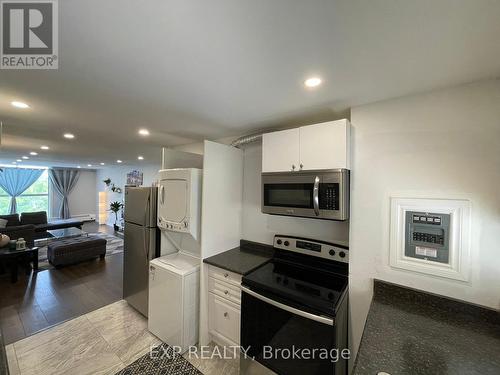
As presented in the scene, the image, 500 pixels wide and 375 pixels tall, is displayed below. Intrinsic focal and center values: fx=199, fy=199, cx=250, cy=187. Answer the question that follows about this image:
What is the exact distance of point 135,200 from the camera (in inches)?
102

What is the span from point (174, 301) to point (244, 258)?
2.63 ft

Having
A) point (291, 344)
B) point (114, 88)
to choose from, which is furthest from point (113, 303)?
point (114, 88)

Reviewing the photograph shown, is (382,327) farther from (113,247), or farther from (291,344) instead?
(113,247)

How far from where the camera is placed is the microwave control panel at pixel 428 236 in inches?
50.8

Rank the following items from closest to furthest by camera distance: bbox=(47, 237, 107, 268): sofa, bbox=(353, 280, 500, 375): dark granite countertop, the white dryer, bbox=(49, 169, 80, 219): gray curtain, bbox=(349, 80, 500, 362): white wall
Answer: bbox=(353, 280, 500, 375): dark granite countertop
bbox=(349, 80, 500, 362): white wall
the white dryer
bbox=(47, 237, 107, 268): sofa
bbox=(49, 169, 80, 219): gray curtain

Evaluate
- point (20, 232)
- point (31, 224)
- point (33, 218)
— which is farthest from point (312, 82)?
point (33, 218)

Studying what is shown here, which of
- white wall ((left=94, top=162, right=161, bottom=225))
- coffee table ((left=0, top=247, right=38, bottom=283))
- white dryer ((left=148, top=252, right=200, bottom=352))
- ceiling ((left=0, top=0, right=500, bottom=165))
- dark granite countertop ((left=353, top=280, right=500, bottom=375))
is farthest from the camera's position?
white wall ((left=94, top=162, right=161, bottom=225))

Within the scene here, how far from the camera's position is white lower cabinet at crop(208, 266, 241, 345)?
185 cm

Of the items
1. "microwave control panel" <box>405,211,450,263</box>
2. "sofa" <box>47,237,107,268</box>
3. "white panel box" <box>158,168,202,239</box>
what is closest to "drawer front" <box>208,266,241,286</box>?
"white panel box" <box>158,168,202,239</box>

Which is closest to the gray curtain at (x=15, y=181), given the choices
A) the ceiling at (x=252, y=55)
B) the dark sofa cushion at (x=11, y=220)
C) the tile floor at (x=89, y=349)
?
the dark sofa cushion at (x=11, y=220)

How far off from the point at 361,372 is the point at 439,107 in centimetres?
161

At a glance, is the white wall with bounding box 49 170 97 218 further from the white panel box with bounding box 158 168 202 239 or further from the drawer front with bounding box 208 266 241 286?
the drawer front with bounding box 208 266 241 286

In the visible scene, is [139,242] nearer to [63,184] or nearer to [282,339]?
[282,339]

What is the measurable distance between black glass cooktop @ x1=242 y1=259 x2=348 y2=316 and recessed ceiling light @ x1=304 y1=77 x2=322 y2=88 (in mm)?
1441
